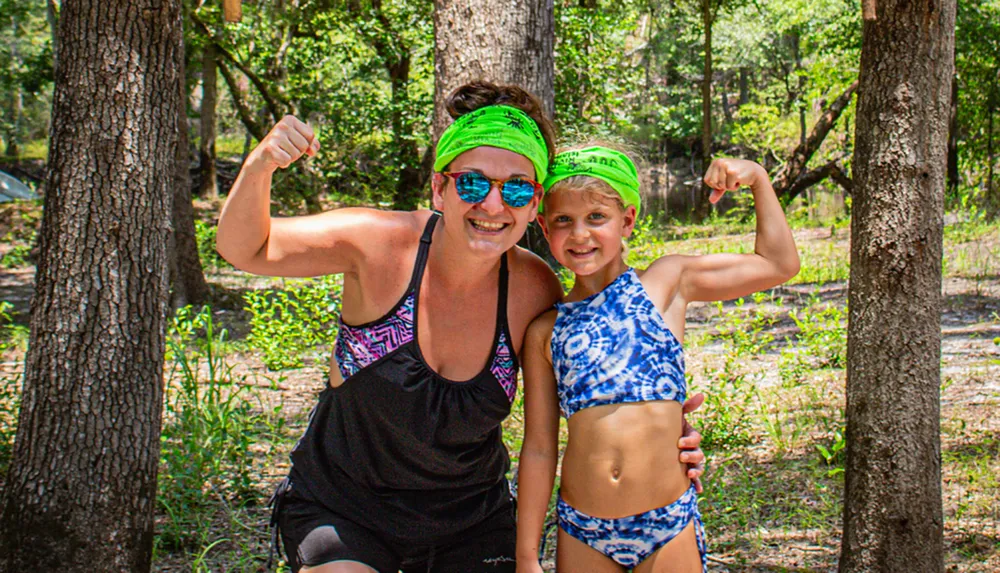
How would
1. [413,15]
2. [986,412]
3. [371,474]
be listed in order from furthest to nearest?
[413,15], [986,412], [371,474]

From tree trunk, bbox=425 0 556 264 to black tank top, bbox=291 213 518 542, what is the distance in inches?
76.6

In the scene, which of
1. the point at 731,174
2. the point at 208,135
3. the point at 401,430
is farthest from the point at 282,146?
the point at 208,135

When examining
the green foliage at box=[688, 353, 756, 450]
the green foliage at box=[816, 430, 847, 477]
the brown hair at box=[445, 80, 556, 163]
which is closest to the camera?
the brown hair at box=[445, 80, 556, 163]

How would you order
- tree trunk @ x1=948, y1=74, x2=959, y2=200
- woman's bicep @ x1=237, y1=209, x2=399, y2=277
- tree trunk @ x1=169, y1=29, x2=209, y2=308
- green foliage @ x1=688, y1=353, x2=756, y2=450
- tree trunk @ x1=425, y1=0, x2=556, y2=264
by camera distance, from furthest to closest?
tree trunk @ x1=948, y1=74, x2=959, y2=200, tree trunk @ x1=169, y1=29, x2=209, y2=308, green foliage @ x1=688, y1=353, x2=756, y2=450, tree trunk @ x1=425, y1=0, x2=556, y2=264, woman's bicep @ x1=237, y1=209, x2=399, y2=277

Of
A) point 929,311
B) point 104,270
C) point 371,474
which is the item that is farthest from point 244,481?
point 929,311

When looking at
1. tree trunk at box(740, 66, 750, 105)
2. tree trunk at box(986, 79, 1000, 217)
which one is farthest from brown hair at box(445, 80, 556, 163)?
tree trunk at box(740, 66, 750, 105)

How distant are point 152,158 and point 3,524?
1399 mm

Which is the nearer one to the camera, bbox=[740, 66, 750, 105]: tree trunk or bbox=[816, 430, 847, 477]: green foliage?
bbox=[816, 430, 847, 477]: green foliage

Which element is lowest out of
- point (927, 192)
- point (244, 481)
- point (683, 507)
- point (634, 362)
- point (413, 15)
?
point (244, 481)

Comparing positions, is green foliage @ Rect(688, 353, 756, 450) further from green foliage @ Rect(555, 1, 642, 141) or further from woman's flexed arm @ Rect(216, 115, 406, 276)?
green foliage @ Rect(555, 1, 642, 141)

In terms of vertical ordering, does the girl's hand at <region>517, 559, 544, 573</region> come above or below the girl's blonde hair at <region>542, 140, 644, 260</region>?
below

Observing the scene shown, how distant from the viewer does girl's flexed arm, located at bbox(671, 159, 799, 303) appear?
7.96 ft

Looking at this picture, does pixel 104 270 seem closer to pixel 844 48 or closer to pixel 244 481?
Answer: pixel 244 481

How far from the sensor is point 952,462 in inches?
184
